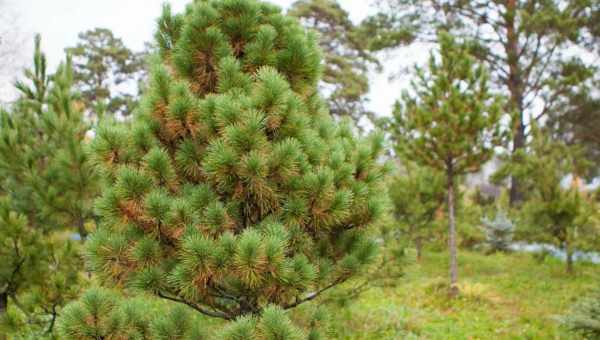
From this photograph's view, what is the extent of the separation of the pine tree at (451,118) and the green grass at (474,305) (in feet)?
2.56

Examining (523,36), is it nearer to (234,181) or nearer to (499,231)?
(499,231)

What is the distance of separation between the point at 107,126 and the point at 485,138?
7677mm

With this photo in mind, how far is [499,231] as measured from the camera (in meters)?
14.5

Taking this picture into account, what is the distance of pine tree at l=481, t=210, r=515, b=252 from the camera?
14.0m

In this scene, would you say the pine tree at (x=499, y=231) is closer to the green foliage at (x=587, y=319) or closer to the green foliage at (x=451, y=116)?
the green foliage at (x=451, y=116)

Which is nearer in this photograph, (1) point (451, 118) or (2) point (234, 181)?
(2) point (234, 181)

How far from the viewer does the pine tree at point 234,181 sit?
2.51m

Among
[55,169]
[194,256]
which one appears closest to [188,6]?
[194,256]

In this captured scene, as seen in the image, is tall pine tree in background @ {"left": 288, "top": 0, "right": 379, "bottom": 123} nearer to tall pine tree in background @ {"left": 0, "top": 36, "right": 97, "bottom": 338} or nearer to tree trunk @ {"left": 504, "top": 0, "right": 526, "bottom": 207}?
tree trunk @ {"left": 504, "top": 0, "right": 526, "bottom": 207}

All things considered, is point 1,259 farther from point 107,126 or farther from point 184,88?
point 184,88

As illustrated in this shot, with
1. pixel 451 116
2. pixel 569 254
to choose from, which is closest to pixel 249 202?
pixel 451 116

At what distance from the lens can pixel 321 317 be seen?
2.94m

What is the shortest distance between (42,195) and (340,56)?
57.1 feet

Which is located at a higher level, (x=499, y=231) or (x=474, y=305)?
(x=499, y=231)
